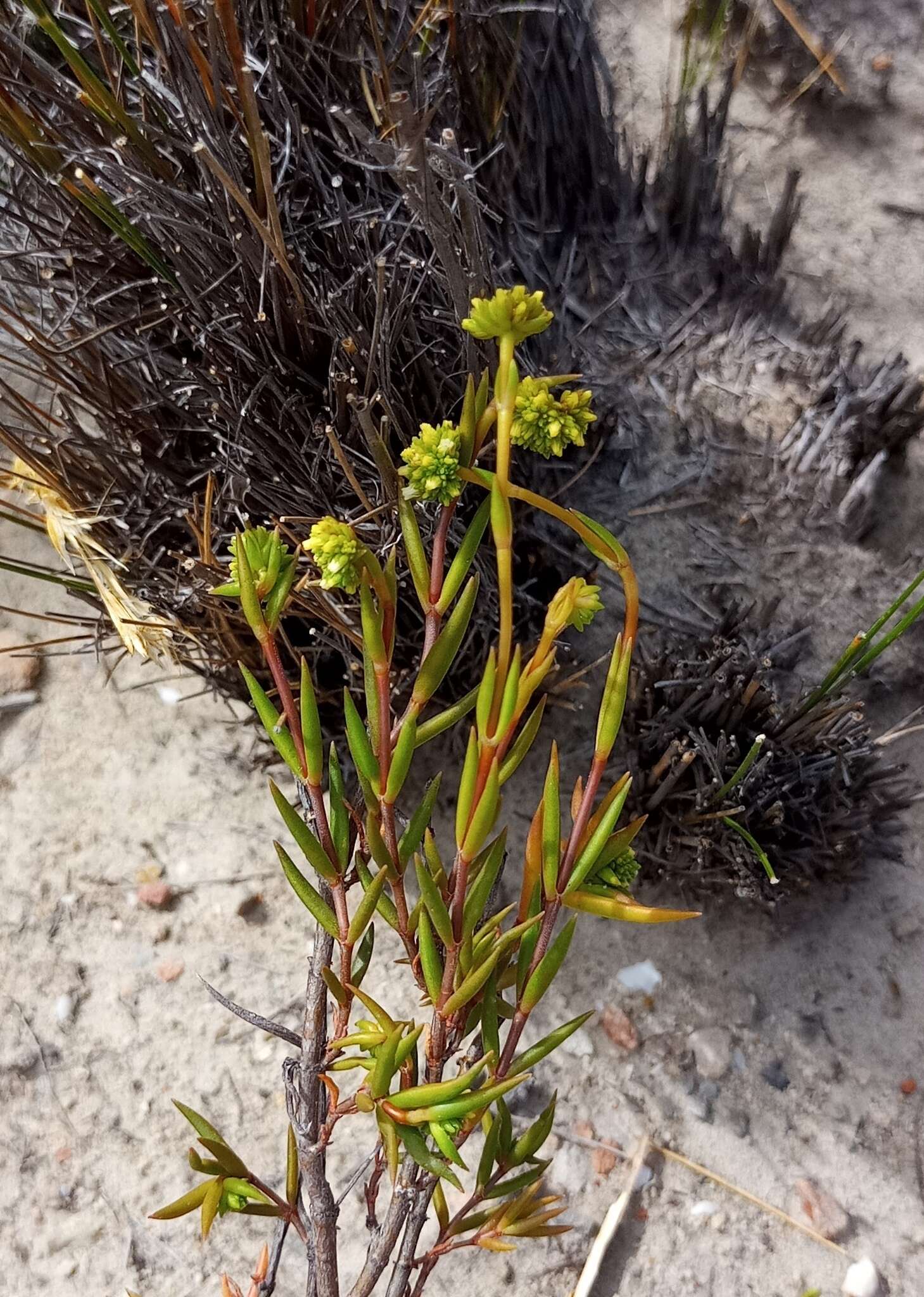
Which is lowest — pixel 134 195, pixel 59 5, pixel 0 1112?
pixel 0 1112

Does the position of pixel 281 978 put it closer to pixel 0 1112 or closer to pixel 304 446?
pixel 0 1112

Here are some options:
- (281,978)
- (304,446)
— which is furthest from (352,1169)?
(304,446)

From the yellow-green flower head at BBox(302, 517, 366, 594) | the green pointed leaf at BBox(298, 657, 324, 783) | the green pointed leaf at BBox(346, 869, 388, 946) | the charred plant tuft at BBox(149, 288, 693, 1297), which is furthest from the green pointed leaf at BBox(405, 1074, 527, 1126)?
the yellow-green flower head at BBox(302, 517, 366, 594)

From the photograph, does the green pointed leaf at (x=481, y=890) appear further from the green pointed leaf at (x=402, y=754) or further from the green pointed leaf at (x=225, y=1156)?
the green pointed leaf at (x=225, y=1156)

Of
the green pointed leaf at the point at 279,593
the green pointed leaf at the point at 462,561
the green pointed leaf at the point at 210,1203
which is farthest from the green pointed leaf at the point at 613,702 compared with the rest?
the green pointed leaf at the point at 210,1203

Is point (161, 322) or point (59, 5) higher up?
→ point (59, 5)

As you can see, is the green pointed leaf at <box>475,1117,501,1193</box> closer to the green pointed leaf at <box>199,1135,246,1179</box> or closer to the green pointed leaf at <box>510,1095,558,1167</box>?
the green pointed leaf at <box>510,1095,558,1167</box>
